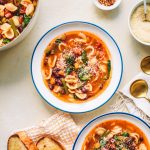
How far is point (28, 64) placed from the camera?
372cm

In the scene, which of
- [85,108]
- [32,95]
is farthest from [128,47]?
[32,95]

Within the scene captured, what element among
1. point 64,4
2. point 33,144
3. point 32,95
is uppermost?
point 64,4

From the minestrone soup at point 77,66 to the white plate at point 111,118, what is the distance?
0.61 feet

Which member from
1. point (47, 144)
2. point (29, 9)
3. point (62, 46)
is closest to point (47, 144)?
point (47, 144)

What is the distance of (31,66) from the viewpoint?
362 centimetres

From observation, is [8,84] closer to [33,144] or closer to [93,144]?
[33,144]

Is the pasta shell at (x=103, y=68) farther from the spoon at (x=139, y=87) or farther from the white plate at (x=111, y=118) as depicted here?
the white plate at (x=111, y=118)

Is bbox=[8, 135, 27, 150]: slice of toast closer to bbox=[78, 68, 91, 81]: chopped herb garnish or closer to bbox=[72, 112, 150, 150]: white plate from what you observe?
bbox=[72, 112, 150, 150]: white plate

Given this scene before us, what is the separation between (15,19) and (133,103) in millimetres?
985

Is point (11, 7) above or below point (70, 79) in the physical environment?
above

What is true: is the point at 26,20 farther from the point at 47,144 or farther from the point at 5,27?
the point at 47,144

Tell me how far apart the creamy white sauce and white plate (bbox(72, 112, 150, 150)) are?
53 centimetres

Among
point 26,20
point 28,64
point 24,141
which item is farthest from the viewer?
point 28,64

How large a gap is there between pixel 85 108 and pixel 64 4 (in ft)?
2.45
